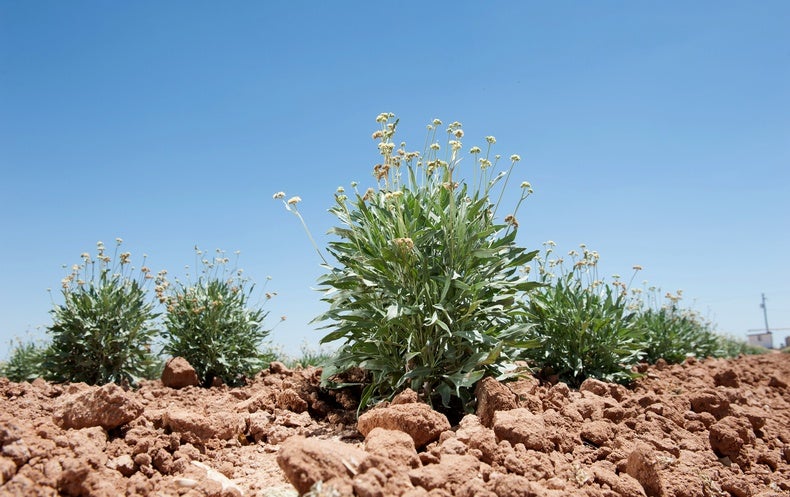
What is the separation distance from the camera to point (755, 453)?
4152 mm

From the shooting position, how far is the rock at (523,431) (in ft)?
10.3

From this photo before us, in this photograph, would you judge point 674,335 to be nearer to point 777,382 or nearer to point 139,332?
point 777,382

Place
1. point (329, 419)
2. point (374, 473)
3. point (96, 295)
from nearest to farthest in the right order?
1. point (374, 473)
2. point (329, 419)
3. point (96, 295)

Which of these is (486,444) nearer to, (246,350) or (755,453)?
(755,453)

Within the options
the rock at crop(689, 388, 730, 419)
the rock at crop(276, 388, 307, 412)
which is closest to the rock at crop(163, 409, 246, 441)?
the rock at crop(276, 388, 307, 412)

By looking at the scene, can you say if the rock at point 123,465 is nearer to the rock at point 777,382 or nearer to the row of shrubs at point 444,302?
the row of shrubs at point 444,302

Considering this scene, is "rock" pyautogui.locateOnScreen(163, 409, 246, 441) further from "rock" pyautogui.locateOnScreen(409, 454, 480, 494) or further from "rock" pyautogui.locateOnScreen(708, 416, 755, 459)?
"rock" pyautogui.locateOnScreen(708, 416, 755, 459)

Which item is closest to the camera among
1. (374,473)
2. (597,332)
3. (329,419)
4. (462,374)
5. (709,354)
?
(374,473)

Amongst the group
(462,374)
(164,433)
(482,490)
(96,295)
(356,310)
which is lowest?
(482,490)

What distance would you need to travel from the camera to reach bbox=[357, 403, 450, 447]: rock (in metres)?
3.18

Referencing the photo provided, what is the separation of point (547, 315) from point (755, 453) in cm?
213

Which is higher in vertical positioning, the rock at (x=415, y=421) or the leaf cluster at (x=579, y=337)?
the leaf cluster at (x=579, y=337)

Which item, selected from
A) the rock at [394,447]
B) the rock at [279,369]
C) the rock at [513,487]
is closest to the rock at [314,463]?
the rock at [394,447]

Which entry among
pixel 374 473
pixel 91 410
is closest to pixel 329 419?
pixel 91 410
